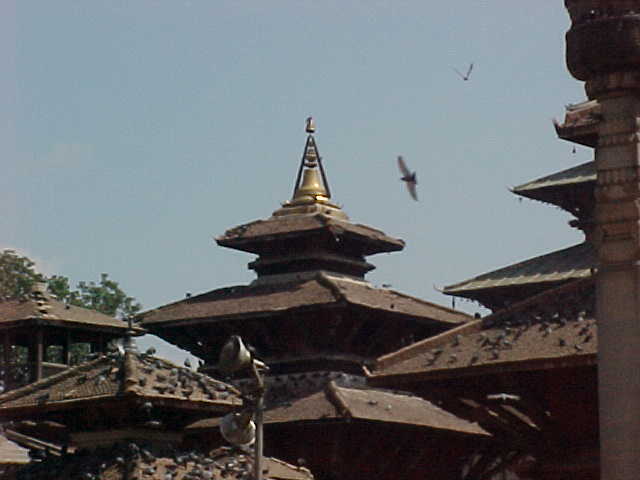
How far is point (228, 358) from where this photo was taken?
53.0ft

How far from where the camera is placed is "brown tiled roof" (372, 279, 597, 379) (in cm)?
2606

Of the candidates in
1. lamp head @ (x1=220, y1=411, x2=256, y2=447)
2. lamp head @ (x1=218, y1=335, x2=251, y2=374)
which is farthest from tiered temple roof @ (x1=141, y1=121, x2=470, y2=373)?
lamp head @ (x1=218, y1=335, x2=251, y2=374)

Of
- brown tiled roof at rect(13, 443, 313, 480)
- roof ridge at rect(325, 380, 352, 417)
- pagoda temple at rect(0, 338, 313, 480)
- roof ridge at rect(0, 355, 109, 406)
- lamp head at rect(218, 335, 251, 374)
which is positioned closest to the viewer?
lamp head at rect(218, 335, 251, 374)

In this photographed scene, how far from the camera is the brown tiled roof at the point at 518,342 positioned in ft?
85.5

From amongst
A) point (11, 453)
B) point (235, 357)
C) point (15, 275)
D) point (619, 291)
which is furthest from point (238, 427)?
point (15, 275)

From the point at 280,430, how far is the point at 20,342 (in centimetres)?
793

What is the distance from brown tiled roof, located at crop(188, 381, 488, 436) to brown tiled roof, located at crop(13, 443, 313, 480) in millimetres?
12193

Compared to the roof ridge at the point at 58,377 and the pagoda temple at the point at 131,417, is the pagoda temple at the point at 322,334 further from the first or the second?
the pagoda temple at the point at 131,417

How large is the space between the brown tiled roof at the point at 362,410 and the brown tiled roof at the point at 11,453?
218 inches

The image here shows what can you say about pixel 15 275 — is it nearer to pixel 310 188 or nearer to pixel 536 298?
pixel 310 188

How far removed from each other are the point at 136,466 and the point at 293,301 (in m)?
17.7

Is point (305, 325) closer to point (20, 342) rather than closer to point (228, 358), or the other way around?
point (20, 342)

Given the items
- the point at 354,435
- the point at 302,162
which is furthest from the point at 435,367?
the point at 302,162

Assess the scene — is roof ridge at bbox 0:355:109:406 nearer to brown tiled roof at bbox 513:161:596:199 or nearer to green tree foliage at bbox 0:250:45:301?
brown tiled roof at bbox 513:161:596:199
